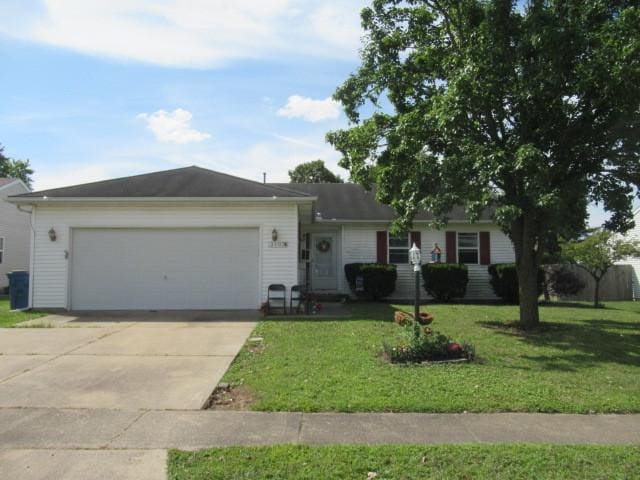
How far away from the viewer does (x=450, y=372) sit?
262 inches

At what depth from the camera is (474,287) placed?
18016 millimetres

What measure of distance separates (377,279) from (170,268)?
6799 millimetres

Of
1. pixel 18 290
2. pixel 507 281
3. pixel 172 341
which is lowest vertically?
pixel 172 341

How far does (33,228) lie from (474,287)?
47.8 feet

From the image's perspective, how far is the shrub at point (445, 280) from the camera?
16688mm

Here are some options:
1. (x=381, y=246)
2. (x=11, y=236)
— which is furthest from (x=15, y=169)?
(x=381, y=246)

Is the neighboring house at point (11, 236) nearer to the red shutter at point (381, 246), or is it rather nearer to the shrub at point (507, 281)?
the red shutter at point (381, 246)

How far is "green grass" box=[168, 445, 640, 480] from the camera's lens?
3608 mm

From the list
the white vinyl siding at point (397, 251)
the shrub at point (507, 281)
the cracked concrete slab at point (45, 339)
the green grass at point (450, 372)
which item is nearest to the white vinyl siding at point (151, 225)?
the green grass at point (450, 372)

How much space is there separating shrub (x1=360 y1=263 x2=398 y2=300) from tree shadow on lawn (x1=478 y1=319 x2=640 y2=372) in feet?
17.3

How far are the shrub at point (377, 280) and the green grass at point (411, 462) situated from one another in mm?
12287

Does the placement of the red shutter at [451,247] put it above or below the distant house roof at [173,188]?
below

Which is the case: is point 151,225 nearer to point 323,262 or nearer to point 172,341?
point 172,341

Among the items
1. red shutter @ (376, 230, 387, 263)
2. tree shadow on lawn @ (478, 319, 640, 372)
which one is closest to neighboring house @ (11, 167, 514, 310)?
red shutter @ (376, 230, 387, 263)
